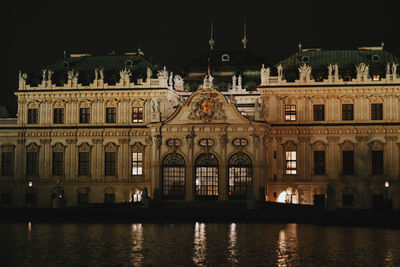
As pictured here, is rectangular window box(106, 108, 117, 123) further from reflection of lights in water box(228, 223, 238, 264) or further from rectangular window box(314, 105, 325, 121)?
reflection of lights in water box(228, 223, 238, 264)

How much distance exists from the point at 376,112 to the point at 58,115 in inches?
1362

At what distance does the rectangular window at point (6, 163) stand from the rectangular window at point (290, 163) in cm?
3040

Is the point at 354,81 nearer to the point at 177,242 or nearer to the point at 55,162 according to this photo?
the point at 55,162

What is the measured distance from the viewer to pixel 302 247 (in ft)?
103

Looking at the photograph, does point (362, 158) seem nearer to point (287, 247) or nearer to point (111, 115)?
point (111, 115)

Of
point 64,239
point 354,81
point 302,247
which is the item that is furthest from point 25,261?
point 354,81

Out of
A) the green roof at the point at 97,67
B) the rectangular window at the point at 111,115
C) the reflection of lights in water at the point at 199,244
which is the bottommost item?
the reflection of lights in water at the point at 199,244

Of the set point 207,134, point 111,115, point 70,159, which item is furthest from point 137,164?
point 207,134

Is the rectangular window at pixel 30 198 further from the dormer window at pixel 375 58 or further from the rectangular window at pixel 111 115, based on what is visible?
the dormer window at pixel 375 58

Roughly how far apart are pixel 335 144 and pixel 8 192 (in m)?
36.0

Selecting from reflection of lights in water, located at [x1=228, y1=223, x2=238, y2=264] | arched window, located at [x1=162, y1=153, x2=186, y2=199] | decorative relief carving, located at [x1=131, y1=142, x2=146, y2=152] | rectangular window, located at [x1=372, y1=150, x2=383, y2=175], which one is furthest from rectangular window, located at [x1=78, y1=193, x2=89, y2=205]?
reflection of lights in water, located at [x1=228, y1=223, x2=238, y2=264]

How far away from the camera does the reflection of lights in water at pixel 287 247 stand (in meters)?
26.7

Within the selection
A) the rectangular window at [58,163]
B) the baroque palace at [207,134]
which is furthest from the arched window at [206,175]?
the rectangular window at [58,163]

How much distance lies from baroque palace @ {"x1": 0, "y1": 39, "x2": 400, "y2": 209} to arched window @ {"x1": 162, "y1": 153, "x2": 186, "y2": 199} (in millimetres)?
100
